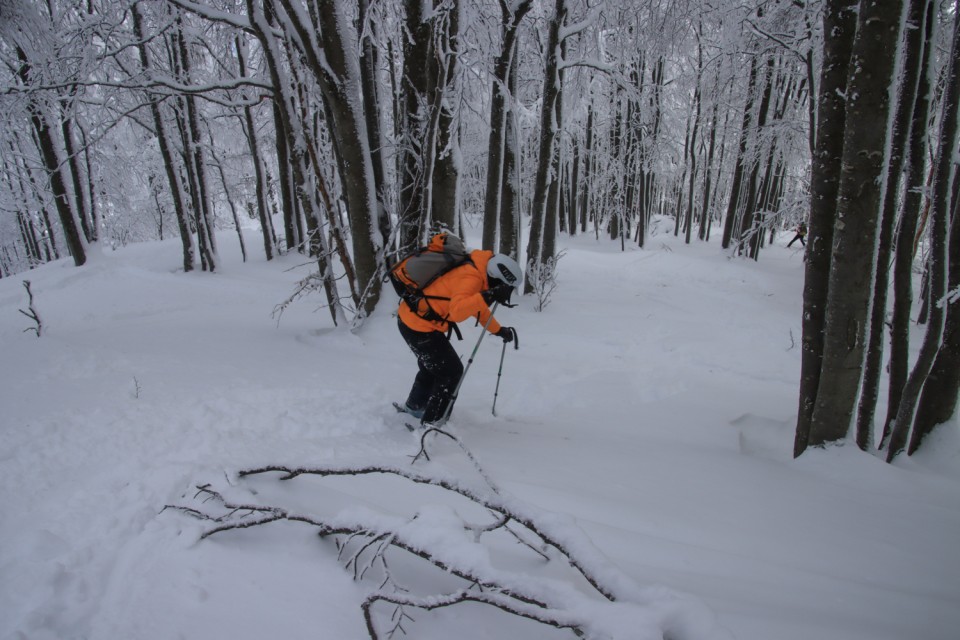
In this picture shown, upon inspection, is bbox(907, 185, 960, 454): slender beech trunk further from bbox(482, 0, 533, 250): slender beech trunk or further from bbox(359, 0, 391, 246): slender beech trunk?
bbox(482, 0, 533, 250): slender beech trunk

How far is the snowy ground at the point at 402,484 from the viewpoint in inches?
60.0

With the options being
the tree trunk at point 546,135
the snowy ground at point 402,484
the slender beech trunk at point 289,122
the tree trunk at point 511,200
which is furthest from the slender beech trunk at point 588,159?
the snowy ground at point 402,484

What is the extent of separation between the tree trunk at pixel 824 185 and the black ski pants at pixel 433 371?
104 inches

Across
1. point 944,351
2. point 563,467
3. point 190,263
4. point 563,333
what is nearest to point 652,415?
point 563,467

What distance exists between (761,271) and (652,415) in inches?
414

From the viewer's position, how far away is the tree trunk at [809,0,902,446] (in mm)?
2369

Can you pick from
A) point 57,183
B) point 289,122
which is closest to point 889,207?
point 289,122

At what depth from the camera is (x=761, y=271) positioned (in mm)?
12531

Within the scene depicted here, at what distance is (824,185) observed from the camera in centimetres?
291

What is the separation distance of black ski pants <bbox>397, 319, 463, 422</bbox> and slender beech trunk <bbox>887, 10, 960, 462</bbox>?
133 inches

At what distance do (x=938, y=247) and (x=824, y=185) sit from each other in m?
1.33

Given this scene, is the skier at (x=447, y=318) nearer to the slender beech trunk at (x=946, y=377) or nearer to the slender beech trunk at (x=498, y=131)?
the slender beech trunk at (x=946, y=377)

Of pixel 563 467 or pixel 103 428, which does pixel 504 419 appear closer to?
pixel 563 467

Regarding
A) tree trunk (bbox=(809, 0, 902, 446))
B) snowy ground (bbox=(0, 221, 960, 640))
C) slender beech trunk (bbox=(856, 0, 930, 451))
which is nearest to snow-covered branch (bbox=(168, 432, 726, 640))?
Answer: snowy ground (bbox=(0, 221, 960, 640))
